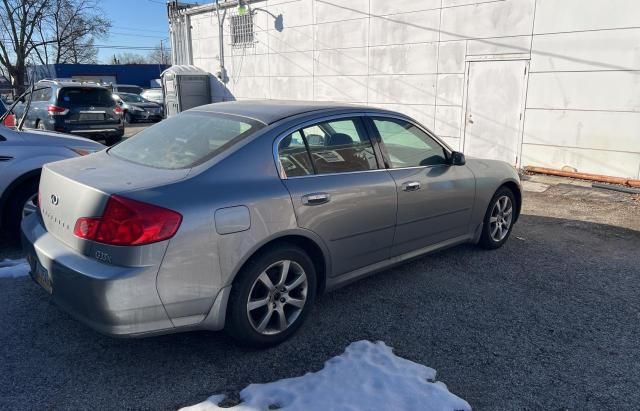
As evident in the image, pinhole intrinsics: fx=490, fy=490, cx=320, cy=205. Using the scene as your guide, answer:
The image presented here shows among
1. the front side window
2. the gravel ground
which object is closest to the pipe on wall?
the gravel ground

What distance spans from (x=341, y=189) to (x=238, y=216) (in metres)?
0.88

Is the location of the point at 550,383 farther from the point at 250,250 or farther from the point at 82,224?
the point at 82,224

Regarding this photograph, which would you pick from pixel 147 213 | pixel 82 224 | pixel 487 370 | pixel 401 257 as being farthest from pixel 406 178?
pixel 82 224

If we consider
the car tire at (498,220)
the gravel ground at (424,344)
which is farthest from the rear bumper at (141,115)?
the car tire at (498,220)

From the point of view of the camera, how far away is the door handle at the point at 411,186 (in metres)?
3.91

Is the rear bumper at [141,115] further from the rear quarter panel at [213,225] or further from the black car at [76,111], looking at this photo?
the rear quarter panel at [213,225]

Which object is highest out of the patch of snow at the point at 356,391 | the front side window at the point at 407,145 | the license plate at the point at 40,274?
the front side window at the point at 407,145

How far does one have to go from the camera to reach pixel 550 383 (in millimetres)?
2891

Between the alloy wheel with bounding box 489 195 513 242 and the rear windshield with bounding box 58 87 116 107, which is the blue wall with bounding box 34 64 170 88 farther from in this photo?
the alloy wheel with bounding box 489 195 513 242

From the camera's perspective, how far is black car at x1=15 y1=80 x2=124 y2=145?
11.6m

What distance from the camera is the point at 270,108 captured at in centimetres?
370

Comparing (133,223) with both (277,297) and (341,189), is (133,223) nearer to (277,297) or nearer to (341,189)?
(277,297)

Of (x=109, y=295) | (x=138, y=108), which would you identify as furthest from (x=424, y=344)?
(x=138, y=108)

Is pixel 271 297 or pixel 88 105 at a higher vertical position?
pixel 88 105
